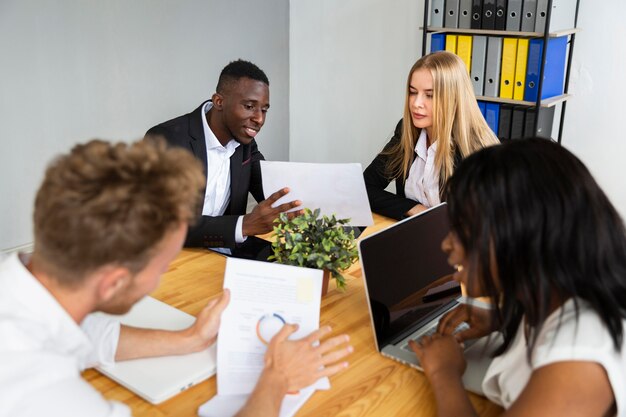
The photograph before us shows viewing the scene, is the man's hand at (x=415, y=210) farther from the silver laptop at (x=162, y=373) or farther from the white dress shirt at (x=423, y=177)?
the silver laptop at (x=162, y=373)

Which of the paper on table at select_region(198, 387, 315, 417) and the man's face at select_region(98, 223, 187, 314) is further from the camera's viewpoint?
the paper on table at select_region(198, 387, 315, 417)

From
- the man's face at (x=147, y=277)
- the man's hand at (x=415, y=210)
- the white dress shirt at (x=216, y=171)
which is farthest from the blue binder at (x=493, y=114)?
the man's face at (x=147, y=277)

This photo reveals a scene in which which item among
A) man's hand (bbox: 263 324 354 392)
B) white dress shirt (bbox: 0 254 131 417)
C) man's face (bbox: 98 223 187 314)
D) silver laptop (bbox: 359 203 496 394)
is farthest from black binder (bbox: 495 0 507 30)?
white dress shirt (bbox: 0 254 131 417)

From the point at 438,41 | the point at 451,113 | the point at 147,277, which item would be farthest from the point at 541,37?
the point at 147,277

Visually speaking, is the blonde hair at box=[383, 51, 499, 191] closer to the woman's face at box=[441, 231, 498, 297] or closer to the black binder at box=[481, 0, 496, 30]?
the black binder at box=[481, 0, 496, 30]

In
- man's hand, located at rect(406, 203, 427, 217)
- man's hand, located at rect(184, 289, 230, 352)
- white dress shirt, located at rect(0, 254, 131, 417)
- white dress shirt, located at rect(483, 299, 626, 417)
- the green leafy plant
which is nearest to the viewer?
white dress shirt, located at rect(0, 254, 131, 417)

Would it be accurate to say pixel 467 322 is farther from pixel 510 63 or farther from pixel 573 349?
pixel 510 63

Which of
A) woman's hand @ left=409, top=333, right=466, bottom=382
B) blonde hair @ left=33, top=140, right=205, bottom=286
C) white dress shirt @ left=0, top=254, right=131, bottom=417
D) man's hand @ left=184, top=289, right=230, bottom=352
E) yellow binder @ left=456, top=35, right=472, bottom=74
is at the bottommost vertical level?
woman's hand @ left=409, top=333, right=466, bottom=382

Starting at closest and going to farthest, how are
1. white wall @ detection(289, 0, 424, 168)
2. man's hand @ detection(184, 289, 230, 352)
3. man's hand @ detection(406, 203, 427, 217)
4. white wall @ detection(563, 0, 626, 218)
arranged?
man's hand @ detection(184, 289, 230, 352), man's hand @ detection(406, 203, 427, 217), white wall @ detection(563, 0, 626, 218), white wall @ detection(289, 0, 424, 168)

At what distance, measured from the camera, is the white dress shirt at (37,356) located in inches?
31.4

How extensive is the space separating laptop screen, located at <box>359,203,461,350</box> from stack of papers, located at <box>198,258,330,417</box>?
0.42 ft

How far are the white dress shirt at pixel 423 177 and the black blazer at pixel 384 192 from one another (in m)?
0.04

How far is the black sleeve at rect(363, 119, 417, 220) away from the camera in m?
2.21

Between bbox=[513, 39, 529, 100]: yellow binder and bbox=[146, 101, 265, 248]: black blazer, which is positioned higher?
bbox=[513, 39, 529, 100]: yellow binder
